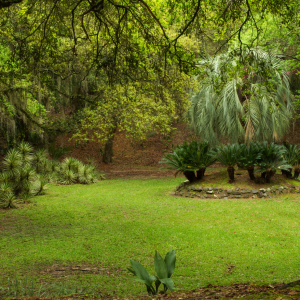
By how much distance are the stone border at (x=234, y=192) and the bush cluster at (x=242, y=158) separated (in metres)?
0.62

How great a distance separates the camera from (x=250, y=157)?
1081 cm

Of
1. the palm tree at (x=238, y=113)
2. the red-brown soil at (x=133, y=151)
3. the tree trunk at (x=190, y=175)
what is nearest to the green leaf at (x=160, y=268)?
the tree trunk at (x=190, y=175)

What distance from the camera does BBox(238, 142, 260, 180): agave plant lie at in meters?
10.8

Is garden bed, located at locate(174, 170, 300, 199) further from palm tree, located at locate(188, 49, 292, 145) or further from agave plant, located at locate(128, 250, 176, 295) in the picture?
agave plant, located at locate(128, 250, 176, 295)

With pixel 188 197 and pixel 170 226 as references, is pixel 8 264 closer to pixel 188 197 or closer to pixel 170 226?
pixel 170 226

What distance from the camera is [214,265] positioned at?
499 cm

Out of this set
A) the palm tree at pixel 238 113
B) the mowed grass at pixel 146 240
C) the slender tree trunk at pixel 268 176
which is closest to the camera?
the mowed grass at pixel 146 240

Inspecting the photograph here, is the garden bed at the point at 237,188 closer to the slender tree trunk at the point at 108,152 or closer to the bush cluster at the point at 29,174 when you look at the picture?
the bush cluster at the point at 29,174

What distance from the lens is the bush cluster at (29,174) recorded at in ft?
33.7

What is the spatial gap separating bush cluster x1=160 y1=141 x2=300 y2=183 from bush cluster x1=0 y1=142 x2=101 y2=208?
4851 millimetres

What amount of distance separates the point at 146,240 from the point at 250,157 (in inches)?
235

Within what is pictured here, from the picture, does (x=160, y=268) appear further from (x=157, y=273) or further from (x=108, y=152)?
(x=108, y=152)

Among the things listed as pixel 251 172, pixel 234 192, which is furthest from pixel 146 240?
pixel 251 172

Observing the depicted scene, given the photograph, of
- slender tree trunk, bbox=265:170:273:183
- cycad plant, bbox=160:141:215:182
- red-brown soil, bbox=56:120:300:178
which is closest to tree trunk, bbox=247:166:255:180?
slender tree trunk, bbox=265:170:273:183
